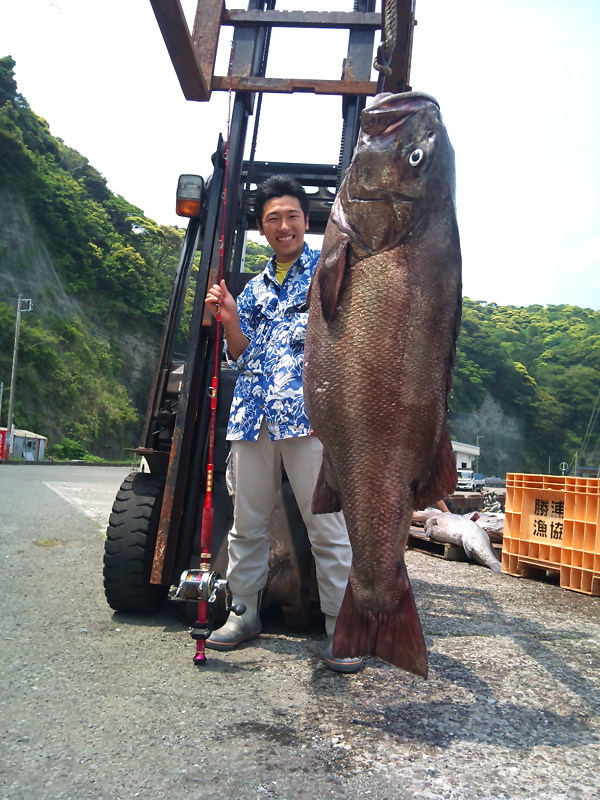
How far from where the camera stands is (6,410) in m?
39.9

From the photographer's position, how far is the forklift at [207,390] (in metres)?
3.46

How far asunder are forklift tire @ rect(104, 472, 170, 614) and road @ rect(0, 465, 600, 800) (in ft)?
0.44

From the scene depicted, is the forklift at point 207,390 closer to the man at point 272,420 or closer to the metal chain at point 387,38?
the man at point 272,420

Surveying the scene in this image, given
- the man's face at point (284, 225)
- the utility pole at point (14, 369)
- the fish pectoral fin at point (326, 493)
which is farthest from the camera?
the utility pole at point (14, 369)

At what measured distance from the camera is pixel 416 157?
2.03 meters

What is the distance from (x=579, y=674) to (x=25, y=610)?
10.7 feet

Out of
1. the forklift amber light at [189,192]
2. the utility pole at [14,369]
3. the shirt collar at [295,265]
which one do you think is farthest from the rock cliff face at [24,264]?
the shirt collar at [295,265]

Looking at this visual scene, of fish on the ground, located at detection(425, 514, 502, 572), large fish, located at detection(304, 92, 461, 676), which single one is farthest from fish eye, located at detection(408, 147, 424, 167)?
fish on the ground, located at detection(425, 514, 502, 572)

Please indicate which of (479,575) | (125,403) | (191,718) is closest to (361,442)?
(191,718)

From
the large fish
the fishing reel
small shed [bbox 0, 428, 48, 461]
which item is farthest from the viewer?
small shed [bbox 0, 428, 48, 461]

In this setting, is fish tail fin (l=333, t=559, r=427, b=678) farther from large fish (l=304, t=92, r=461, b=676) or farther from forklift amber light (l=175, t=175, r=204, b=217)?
forklift amber light (l=175, t=175, r=204, b=217)

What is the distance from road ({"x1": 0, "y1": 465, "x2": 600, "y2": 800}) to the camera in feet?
6.32

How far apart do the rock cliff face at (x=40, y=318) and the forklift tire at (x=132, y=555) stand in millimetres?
38923

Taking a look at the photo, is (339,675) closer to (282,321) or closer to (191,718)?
(191,718)
